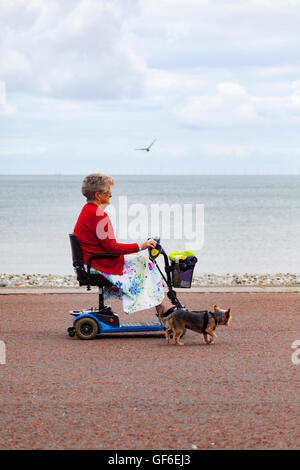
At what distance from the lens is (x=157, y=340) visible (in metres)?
7.70

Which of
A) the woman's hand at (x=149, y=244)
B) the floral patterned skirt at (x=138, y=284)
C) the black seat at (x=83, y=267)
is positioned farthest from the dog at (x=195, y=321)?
the black seat at (x=83, y=267)

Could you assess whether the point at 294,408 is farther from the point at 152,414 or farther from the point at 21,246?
the point at 21,246

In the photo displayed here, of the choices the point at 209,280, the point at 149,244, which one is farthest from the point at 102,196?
the point at 209,280

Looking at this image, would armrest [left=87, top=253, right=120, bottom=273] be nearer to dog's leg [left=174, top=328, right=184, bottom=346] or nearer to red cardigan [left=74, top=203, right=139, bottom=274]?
red cardigan [left=74, top=203, right=139, bottom=274]

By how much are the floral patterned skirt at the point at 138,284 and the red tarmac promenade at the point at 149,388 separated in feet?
1.31

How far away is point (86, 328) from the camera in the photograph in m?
7.63

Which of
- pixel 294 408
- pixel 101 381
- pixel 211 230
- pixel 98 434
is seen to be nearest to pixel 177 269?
pixel 101 381

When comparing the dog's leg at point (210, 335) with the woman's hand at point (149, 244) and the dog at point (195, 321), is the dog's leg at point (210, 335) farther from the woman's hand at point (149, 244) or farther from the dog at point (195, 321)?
the woman's hand at point (149, 244)

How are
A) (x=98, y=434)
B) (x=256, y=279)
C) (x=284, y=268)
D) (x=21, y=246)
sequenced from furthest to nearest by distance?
(x=21, y=246) → (x=284, y=268) → (x=256, y=279) → (x=98, y=434)

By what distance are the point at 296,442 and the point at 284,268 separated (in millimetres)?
16125

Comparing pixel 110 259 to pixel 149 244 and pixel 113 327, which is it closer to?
pixel 149 244

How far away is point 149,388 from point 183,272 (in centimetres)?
199

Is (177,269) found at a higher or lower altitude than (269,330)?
higher

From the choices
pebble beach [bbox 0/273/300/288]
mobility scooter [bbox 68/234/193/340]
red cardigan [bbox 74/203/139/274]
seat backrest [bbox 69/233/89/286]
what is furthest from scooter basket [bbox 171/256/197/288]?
pebble beach [bbox 0/273/300/288]
